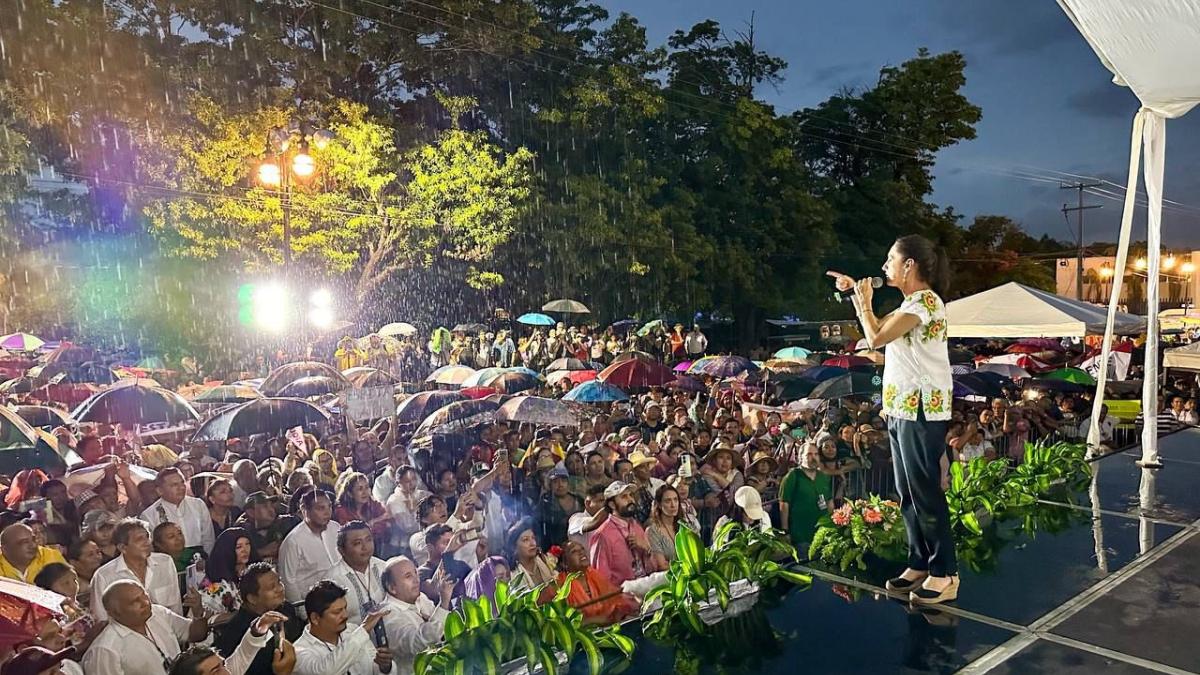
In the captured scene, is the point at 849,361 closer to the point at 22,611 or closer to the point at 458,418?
the point at 458,418

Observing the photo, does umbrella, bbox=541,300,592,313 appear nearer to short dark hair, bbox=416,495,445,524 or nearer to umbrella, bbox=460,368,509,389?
umbrella, bbox=460,368,509,389

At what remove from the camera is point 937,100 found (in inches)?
1439

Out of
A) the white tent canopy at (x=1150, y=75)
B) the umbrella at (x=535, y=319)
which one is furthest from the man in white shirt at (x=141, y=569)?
the umbrella at (x=535, y=319)

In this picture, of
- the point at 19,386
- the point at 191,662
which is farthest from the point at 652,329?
the point at 191,662

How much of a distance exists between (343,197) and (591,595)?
62.0ft

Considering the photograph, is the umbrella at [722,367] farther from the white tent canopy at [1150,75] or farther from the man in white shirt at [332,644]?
the man in white shirt at [332,644]

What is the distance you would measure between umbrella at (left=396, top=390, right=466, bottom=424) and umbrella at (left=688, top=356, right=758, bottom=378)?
6.50 meters

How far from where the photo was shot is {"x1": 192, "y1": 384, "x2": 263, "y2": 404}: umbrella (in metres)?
10.9

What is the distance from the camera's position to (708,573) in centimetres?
333

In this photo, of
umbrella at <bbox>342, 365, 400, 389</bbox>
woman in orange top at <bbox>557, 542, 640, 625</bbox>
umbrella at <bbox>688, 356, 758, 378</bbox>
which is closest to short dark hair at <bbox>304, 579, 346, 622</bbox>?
woman in orange top at <bbox>557, 542, 640, 625</bbox>

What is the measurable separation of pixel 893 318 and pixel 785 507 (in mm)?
3363

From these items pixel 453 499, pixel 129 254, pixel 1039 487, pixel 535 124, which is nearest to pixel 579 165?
pixel 535 124

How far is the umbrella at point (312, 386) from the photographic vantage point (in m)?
10.9

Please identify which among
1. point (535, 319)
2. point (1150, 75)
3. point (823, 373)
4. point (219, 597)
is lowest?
point (219, 597)
